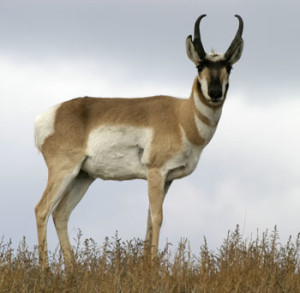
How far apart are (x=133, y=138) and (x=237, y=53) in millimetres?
2094

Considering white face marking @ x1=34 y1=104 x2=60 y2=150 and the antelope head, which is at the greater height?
the antelope head

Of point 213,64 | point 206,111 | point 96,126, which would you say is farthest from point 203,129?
point 96,126

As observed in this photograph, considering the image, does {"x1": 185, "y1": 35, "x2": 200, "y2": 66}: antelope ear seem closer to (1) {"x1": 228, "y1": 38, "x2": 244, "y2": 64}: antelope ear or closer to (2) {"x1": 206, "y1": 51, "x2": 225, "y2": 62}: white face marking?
(2) {"x1": 206, "y1": 51, "x2": 225, "y2": 62}: white face marking

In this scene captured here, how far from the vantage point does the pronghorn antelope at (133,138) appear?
30.8 ft

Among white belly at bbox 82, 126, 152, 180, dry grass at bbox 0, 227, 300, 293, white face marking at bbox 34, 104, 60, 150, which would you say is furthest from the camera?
white face marking at bbox 34, 104, 60, 150

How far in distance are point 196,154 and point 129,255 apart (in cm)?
251

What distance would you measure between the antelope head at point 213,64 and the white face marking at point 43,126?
2.59 m

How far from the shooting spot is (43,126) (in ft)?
34.1

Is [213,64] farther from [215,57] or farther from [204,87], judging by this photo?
[204,87]

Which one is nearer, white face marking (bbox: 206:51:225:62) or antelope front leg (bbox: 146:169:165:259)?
antelope front leg (bbox: 146:169:165:259)

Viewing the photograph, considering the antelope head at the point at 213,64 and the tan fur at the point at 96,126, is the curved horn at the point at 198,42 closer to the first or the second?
the antelope head at the point at 213,64

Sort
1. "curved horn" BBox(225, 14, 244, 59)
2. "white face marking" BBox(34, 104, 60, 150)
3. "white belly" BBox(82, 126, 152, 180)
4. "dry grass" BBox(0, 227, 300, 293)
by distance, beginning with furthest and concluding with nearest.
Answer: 1. "white face marking" BBox(34, 104, 60, 150)
2. "white belly" BBox(82, 126, 152, 180)
3. "curved horn" BBox(225, 14, 244, 59)
4. "dry grass" BBox(0, 227, 300, 293)

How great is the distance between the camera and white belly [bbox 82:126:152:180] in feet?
32.1

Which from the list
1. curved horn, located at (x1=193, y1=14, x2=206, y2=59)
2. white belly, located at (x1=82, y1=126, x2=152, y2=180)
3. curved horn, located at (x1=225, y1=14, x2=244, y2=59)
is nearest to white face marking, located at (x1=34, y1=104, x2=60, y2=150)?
white belly, located at (x1=82, y1=126, x2=152, y2=180)
